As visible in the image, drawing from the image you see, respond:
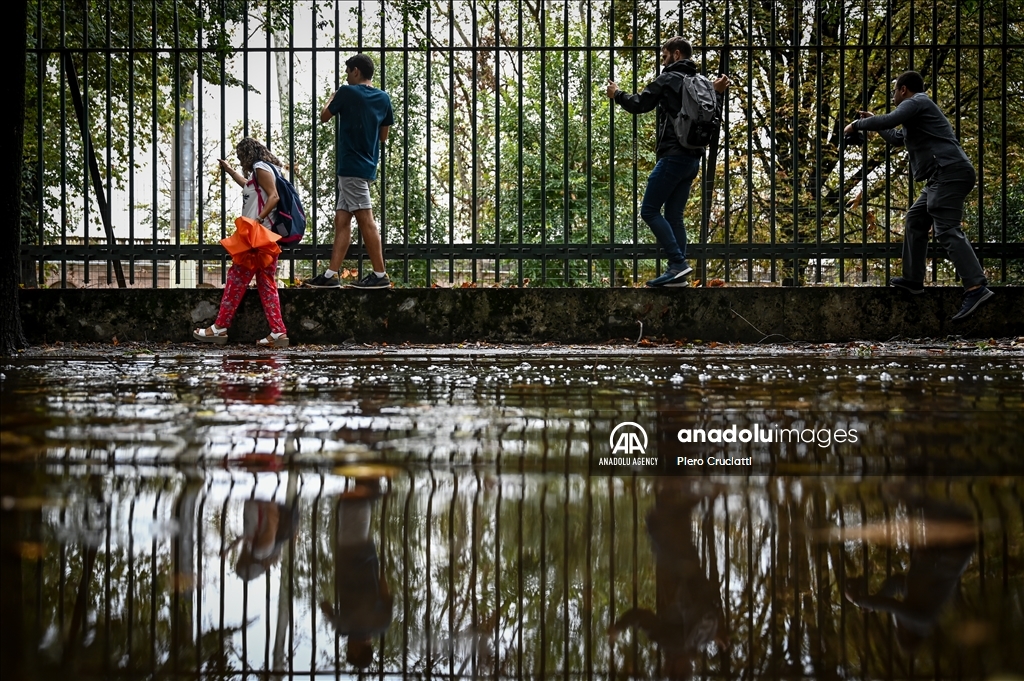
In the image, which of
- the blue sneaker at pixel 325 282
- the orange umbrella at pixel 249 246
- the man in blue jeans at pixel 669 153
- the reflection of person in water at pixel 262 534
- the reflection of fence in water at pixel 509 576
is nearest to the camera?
the reflection of fence in water at pixel 509 576

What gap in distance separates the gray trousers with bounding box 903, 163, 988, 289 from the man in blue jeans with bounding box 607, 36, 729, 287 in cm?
185

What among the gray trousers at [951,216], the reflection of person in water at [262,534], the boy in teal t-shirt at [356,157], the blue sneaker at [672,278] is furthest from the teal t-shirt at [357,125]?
the reflection of person in water at [262,534]

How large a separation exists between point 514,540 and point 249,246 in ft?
19.6

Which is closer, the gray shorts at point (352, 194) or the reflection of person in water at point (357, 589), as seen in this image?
the reflection of person in water at point (357, 589)

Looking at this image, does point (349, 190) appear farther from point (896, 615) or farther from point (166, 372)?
point (896, 615)

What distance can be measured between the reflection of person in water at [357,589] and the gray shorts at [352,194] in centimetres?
605

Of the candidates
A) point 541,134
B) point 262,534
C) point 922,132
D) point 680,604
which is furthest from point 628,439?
point 922,132

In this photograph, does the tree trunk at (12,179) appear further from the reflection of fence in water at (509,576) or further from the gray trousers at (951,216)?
the gray trousers at (951,216)

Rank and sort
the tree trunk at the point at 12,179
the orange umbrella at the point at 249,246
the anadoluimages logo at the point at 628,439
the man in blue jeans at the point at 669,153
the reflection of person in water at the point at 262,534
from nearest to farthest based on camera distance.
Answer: the reflection of person in water at the point at 262,534
the anadoluimages logo at the point at 628,439
the tree trunk at the point at 12,179
the orange umbrella at the point at 249,246
the man in blue jeans at the point at 669,153

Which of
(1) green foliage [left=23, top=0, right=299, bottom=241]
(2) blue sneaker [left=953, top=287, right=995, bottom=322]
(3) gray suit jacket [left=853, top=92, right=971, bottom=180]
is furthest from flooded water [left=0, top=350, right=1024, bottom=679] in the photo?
(1) green foliage [left=23, top=0, right=299, bottom=241]

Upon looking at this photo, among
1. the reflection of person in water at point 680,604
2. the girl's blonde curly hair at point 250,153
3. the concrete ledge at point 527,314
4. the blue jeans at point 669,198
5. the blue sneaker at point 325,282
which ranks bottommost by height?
the reflection of person in water at point 680,604

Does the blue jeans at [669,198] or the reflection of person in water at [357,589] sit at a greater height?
the blue jeans at [669,198]

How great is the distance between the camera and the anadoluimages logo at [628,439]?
265 centimetres

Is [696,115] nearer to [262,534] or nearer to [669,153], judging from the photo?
[669,153]
